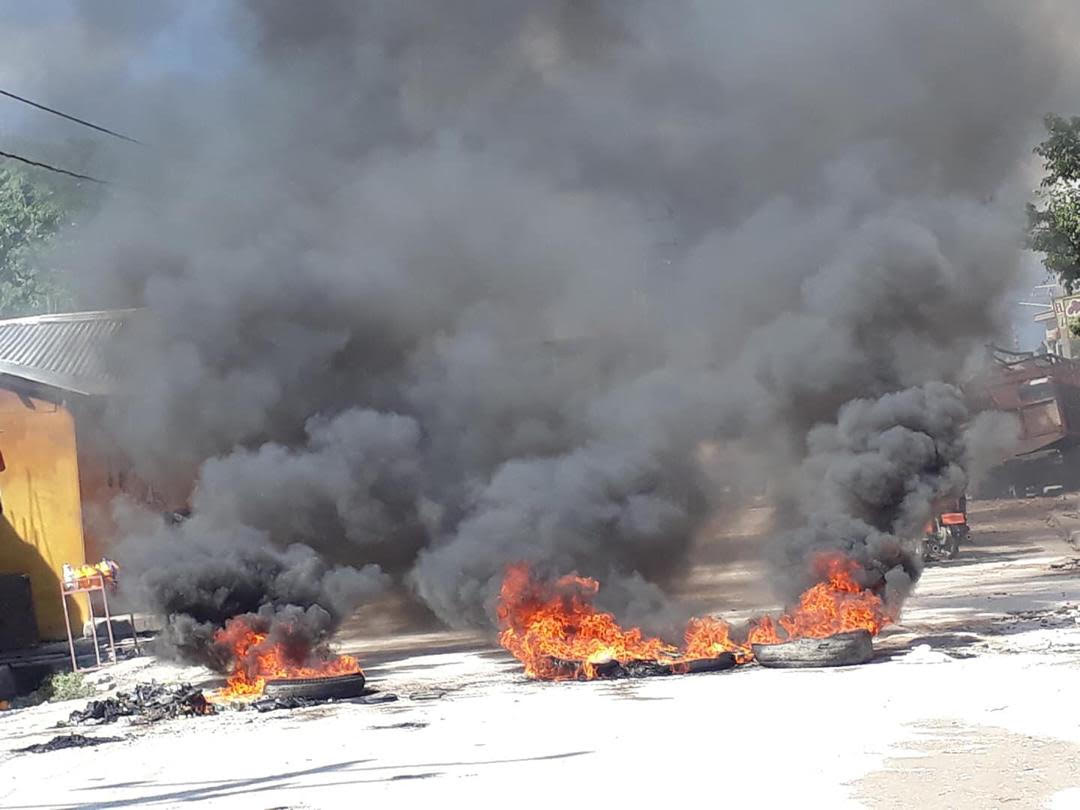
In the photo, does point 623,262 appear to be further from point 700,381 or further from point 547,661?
point 547,661

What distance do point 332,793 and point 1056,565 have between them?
67.3 feet

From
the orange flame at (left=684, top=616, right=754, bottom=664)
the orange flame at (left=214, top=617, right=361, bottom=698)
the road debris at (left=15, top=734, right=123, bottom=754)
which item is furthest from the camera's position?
the orange flame at (left=684, top=616, right=754, bottom=664)

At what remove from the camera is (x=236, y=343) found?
1989 cm

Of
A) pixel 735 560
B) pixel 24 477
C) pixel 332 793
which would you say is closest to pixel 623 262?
pixel 735 560

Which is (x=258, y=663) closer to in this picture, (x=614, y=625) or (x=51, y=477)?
(x=614, y=625)

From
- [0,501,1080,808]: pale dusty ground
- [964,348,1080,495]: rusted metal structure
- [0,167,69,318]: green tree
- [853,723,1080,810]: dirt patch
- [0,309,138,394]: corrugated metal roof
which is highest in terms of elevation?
[0,167,69,318]: green tree

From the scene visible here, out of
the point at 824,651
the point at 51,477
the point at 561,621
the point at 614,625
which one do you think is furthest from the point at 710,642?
the point at 51,477

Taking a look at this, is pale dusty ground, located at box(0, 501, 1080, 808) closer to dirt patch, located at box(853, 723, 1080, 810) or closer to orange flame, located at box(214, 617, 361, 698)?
dirt patch, located at box(853, 723, 1080, 810)

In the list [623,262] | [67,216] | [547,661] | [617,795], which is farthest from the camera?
[67,216]

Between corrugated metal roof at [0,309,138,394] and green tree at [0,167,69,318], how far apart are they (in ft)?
32.5

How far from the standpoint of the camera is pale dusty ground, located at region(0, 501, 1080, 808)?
9.21 m

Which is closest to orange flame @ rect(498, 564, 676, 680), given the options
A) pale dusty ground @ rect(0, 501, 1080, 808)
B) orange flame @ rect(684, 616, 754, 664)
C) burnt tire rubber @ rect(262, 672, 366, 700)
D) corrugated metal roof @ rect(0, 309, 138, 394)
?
orange flame @ rect(684, 616, 754, 664)

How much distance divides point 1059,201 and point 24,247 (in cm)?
3448

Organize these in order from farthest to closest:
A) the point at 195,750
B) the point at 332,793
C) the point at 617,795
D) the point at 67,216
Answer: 1. the point at 67,216
2. the point at 195,750
3. the point at 332,793
4. the point at 617,795
